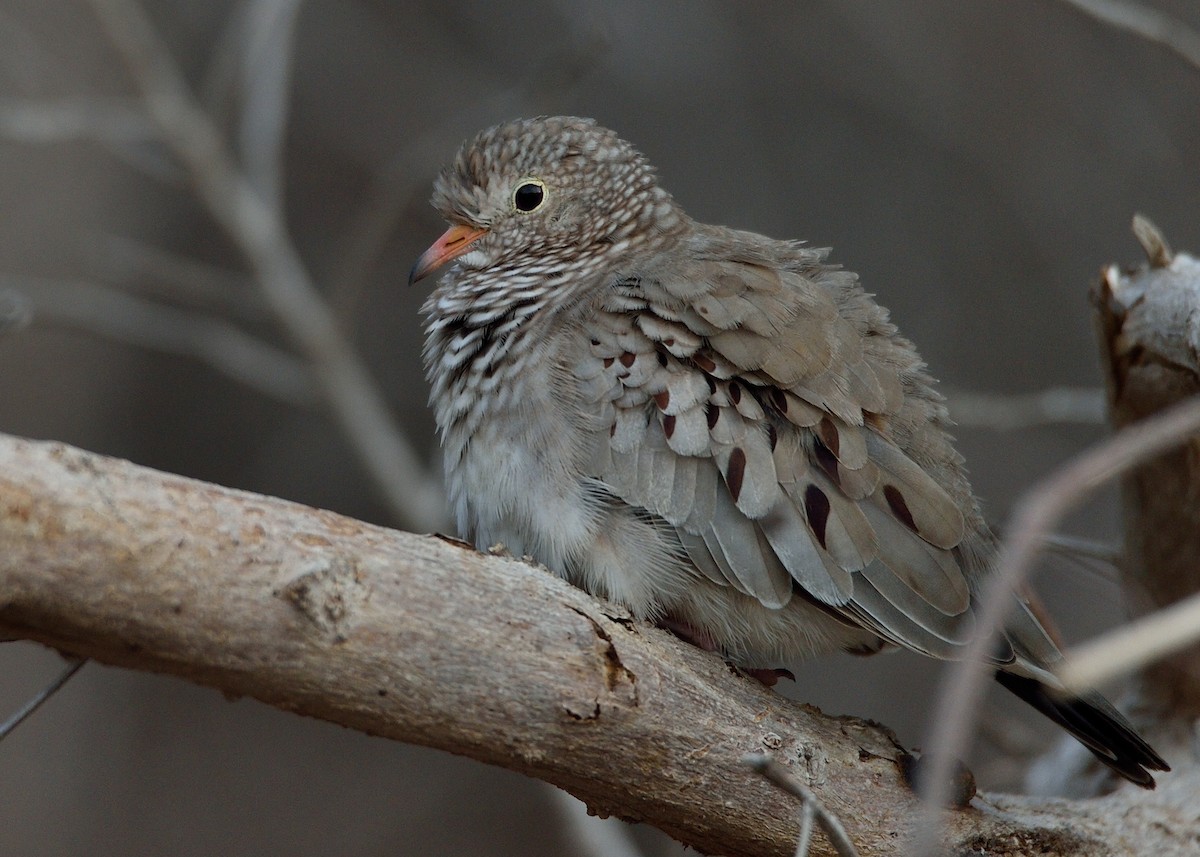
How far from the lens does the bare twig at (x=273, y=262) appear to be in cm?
385

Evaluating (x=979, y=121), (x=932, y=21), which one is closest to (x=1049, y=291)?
(x=979, y=121)

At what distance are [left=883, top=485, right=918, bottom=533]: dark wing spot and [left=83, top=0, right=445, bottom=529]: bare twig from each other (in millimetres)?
2223

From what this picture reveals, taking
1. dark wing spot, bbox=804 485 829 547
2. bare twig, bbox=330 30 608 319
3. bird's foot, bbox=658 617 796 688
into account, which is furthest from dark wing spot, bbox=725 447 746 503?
bare twig, bbox=330 30 608 319

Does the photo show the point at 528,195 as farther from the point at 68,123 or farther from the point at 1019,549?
the point at 1019,549

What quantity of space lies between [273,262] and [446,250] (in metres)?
1.44

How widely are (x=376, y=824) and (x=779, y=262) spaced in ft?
13.8

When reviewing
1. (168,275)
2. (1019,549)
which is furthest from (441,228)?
(1019,549)

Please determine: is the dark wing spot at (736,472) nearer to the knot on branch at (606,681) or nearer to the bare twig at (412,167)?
the knot on branch at (606,681)

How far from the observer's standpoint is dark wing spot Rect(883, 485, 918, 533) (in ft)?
7.57

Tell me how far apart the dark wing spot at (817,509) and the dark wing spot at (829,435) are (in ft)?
0.27

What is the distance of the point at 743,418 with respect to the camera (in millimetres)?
2289

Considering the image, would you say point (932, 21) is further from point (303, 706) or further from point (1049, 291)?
point (303, 706)

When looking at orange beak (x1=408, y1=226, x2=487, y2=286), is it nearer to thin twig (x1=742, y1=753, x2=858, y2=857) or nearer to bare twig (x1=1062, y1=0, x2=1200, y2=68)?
bare twig (x1=1062, y1=0, x2=1200, y2=68)

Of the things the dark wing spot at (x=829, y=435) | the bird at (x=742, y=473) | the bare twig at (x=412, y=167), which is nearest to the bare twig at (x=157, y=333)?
the bare twig at (x=412, y=167)
